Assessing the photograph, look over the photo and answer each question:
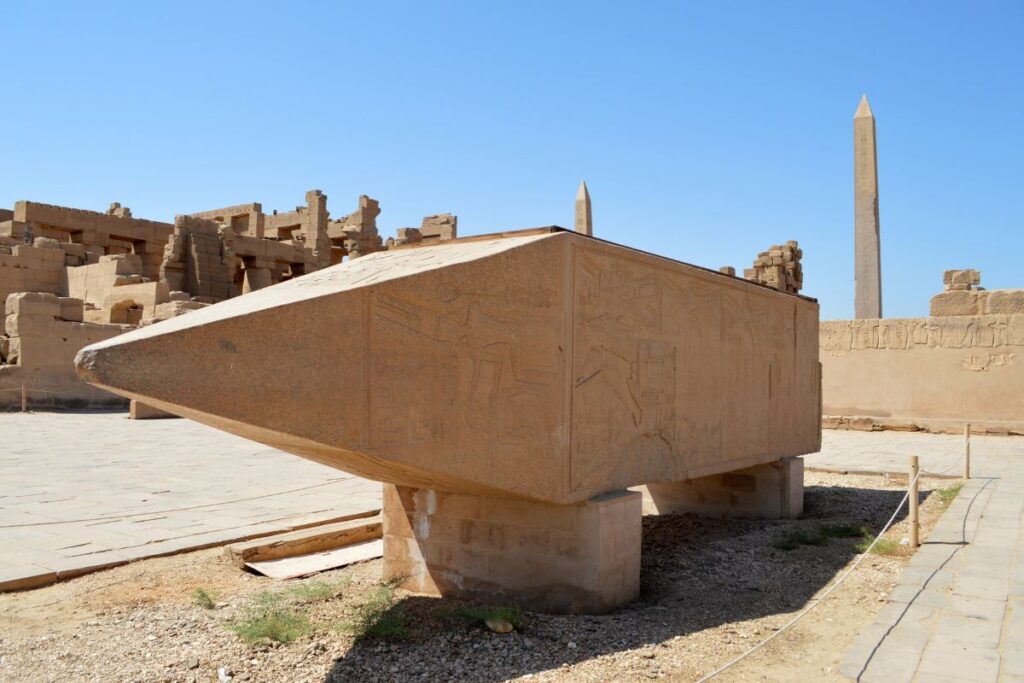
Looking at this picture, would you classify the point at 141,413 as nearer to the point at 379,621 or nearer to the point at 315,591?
the point at 315,591

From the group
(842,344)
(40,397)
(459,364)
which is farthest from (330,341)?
(40,397)

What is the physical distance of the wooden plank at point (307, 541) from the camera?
5.02m

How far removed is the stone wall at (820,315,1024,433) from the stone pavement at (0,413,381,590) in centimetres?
997

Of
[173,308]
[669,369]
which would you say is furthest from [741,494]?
[173,308]

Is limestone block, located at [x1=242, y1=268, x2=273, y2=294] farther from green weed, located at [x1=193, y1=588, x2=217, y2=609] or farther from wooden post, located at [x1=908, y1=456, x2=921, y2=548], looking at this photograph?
wooden post, located at [x1=908, y1=456, x2=921, y2=548]

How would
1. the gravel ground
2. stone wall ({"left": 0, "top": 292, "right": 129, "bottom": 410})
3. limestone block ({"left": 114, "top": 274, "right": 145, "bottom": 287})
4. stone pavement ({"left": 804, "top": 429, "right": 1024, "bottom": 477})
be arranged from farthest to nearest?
limestone block ({"left": 114, "top": 274, "right": 145, "bottom": 287})
stone wall ({"left": 0, "top": 292, "right": 129, "bottom": 410})
stone pavement ({"left": 804, "top": 429, "right": 1024, "bottom": 477})
the gravel ground

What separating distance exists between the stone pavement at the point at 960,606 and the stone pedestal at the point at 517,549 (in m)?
1.19

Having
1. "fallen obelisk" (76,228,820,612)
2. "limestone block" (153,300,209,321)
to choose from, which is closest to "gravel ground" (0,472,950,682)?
"fallen obelisk" (76,228,820,612)

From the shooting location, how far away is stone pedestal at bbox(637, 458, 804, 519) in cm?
659

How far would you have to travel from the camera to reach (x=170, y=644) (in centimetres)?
351

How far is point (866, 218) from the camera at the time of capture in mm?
21156

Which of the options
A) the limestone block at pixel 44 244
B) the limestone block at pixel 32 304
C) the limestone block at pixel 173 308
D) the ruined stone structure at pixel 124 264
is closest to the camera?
the limestone block at pixel 32 304

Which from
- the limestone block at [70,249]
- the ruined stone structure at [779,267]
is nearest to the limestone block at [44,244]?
the limestone block at [70,249]

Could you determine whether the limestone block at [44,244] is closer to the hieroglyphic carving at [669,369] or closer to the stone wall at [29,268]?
the stone wall at [29,268]
